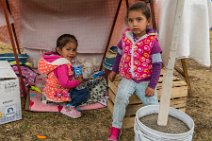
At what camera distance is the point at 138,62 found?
2609 mm

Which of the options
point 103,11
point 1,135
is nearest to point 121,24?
point 103,11

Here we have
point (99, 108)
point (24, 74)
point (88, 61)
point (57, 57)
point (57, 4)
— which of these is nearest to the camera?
point (57, 57)

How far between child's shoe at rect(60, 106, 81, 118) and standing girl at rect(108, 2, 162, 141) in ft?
1.82

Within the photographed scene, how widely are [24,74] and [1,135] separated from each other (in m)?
1.17

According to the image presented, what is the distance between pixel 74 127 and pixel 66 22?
181 centimetres

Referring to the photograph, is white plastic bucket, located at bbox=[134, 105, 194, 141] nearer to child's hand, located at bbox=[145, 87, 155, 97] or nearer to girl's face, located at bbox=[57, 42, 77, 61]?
child's hand, located at bbox=[145, 87, 155, 97]

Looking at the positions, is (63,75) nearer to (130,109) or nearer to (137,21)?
(130,109)

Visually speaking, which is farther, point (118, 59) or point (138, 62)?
point (118, 59)

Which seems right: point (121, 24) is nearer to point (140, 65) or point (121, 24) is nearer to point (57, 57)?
point (57, 57)

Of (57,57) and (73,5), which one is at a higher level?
(73,5)

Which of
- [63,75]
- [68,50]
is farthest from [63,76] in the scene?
[68,50]

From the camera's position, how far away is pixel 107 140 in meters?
2.78

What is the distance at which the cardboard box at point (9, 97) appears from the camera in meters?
2.79

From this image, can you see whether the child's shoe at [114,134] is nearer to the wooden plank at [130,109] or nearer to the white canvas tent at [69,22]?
the wooden plank at [130,109]
